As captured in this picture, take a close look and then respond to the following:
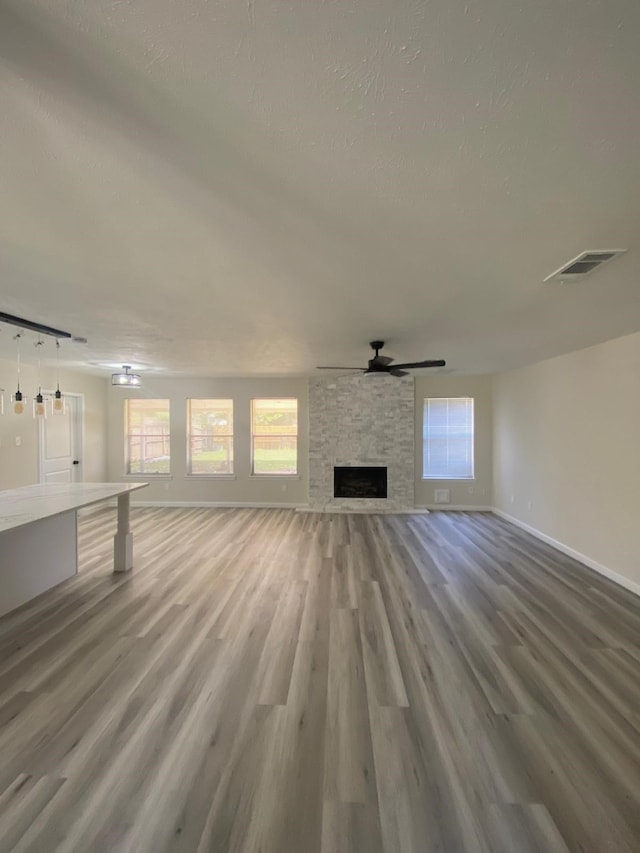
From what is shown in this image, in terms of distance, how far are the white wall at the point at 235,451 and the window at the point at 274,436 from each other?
4.8 inches

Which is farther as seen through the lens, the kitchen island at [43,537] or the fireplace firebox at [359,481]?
the fireplace firebox at [359,481]

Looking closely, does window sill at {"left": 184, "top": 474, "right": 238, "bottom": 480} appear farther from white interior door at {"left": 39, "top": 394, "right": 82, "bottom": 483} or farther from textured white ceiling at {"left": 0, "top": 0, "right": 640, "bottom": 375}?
textured white ceiling at {"left": 0, "top": 0, "right": 640, "bottom": 375}

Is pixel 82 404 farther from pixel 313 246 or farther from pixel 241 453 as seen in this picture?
pixel 313 246

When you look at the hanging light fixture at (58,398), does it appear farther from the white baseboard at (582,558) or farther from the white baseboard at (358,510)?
the white baseboard at (582,558)

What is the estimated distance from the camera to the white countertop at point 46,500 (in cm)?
284

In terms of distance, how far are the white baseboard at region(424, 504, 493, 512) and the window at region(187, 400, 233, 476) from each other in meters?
4.07

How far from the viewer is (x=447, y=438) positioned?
23.9 ft

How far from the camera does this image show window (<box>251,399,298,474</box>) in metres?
7.51

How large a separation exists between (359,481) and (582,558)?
3739 mm

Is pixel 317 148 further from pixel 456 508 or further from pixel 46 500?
pixel 456 508

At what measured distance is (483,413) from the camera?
7.14 meters

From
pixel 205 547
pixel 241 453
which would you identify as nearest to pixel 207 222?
pixel 205 547

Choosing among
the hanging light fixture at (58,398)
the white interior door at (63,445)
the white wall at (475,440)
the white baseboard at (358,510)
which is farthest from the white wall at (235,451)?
the white wall at (475,440)

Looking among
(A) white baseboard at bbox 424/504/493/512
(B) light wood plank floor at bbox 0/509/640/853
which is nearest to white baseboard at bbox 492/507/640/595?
(B) light wood plank floor at bbox 0/509/640/853
